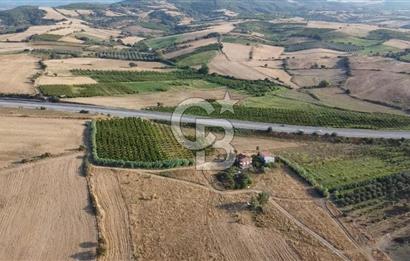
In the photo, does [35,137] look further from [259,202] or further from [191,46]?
[191,46]

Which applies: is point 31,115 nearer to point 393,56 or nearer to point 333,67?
point 333,67

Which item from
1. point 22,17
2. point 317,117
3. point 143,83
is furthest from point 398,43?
point 22,17

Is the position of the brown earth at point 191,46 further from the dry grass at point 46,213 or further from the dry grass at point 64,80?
the dry grass at point 46,213

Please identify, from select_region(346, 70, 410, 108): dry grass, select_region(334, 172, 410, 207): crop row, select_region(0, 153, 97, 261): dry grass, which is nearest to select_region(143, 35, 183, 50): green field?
select_region(346, 70, 410, 108): dry grass

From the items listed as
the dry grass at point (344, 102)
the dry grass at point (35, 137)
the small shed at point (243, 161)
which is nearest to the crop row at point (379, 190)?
the small shed at point (243, 161)

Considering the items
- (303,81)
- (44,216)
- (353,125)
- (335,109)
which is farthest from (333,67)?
(44,216)

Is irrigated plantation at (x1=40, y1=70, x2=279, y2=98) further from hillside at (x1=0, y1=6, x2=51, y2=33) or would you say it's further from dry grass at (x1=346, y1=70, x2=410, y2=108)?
hillside at (x1=0, y1=6, x2=51, y2=33)
